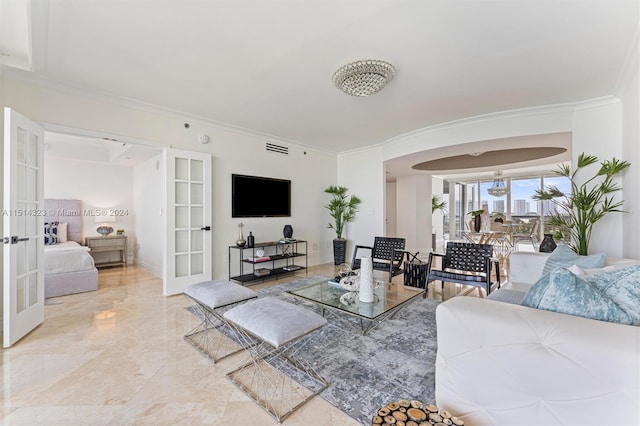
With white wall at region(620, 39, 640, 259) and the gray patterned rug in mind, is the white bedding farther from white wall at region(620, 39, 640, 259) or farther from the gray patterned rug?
white wall at region(620, 39, 640, 259)

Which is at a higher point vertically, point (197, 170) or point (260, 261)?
point (197, 170)

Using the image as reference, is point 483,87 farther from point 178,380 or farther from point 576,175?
point 178,380

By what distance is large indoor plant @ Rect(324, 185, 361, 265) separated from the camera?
5688mm

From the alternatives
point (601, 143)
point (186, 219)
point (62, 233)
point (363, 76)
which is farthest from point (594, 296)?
point (62, 233)

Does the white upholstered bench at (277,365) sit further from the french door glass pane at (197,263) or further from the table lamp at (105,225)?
the table lamp at (105,225)

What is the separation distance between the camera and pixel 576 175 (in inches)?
140

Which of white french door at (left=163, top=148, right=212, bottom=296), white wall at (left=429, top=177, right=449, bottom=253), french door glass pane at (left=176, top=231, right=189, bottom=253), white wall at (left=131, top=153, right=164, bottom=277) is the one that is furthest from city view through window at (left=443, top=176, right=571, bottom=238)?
white wall at (left=131, top=153, right=164, bottom=277)

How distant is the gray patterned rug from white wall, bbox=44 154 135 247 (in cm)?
583

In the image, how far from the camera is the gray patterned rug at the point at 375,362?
1.68 m

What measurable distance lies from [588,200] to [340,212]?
383cm

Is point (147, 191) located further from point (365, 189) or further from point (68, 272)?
point (365, 189)

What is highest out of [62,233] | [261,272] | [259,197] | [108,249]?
[259,197]

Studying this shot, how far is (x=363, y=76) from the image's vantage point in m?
2.54

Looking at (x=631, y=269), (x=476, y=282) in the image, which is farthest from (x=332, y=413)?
(x=476, y=282)
